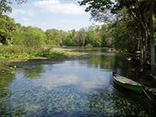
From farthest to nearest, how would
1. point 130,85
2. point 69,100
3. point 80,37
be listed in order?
point 80,37, point 130,85, point 69,100

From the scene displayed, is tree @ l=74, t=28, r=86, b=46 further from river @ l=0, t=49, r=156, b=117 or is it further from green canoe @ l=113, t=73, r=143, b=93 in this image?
green canoe @ l=113, t=73, r=143, b=93

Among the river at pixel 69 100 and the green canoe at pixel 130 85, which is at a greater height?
the green canoe at pixel 130 85

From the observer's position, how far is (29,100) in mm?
23312

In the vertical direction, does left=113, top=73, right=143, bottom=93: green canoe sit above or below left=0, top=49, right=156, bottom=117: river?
above

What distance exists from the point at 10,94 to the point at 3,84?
5.71 m

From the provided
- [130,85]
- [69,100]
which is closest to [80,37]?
[130,85]

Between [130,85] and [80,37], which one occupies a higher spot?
[80,37]

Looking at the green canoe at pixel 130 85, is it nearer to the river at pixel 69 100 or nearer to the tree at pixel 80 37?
the river at pixel 69 100

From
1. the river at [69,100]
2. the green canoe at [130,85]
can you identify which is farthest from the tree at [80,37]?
the green canoe at [130,85]

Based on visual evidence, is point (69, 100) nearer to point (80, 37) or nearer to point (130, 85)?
point (130, 85)

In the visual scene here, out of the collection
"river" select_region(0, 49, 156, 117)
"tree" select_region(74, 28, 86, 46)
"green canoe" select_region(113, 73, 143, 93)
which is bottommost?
"river" select_region(0, 49, 156, 117)

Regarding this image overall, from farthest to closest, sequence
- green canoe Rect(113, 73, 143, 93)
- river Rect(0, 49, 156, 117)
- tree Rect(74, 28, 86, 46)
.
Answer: tree Rect(74, 28, 86, 46) < green canoe Rect(113, 73, 143, 93) < river Rect(0, 49, 156, 117)

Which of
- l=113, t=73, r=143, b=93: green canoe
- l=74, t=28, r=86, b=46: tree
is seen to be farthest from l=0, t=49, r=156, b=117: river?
l=74, t=28, r=86, b=46: tree

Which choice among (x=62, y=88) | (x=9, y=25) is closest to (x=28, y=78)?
(x=62, y=88)
